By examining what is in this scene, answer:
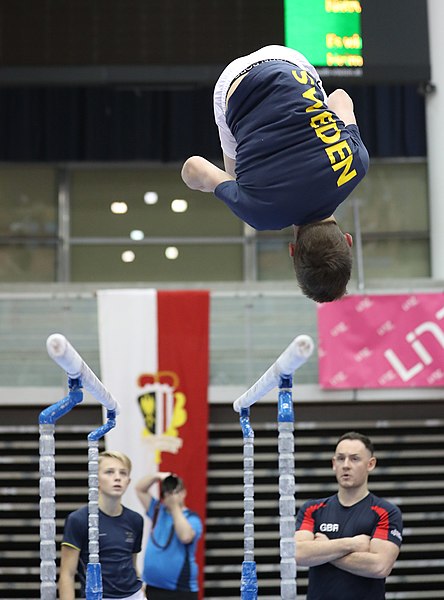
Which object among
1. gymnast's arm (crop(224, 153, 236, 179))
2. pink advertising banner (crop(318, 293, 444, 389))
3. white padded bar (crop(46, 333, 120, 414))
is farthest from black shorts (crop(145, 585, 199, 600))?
gymnast's arm (crop(224, 153, 236, 179))

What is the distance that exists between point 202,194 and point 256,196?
8621 mm

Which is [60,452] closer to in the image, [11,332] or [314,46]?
[11,332]

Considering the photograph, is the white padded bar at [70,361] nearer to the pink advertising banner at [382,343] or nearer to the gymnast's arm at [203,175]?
the gymnast's arm at [203,175]

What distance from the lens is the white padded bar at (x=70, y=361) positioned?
275 cm

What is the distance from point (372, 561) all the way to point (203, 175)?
2.12 metres

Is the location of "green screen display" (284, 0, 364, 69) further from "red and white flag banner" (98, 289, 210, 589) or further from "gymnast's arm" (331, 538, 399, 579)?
"gymnast's arm" (331, 538, 399, 579)

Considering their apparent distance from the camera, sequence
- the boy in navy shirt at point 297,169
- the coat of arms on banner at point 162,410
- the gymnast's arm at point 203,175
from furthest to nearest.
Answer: the coat of arms on banner at point 162,410 < the gymnast's arm at point 203,175 < the boy in navy shirt at point 297,169

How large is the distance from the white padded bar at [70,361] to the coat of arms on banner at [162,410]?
15.4 ft

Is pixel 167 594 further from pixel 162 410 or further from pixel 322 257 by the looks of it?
pixel 322 257

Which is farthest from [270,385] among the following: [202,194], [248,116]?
[202,194]

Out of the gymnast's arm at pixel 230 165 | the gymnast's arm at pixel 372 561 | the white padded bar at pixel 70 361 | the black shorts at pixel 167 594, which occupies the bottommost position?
the black shorts at pixel 167 594

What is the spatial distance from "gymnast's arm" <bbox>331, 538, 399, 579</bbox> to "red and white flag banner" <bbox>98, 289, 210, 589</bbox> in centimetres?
410

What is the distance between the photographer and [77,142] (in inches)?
453

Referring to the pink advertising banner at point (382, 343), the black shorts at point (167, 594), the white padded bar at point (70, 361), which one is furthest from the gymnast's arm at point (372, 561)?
the pink advertising banner at point (382, 343)
